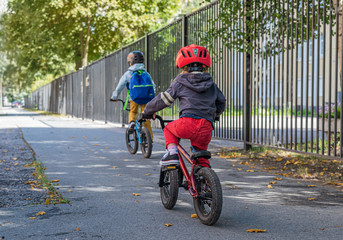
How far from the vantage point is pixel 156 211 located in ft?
13.9

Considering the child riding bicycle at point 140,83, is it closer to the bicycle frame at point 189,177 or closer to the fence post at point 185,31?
the fence post at point 185,31

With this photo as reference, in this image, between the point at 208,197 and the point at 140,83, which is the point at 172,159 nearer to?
the point at 208,197

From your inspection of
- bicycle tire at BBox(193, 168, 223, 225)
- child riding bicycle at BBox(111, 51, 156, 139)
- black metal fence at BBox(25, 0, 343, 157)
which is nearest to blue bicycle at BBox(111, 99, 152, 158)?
child riding bicycle at BBox(111, 51, 156, 139)

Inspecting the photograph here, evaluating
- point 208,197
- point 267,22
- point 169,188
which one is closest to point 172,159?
point 169,188

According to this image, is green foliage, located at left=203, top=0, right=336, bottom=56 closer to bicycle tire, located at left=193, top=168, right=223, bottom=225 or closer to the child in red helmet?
the child in red helmet

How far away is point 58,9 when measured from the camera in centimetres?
2691

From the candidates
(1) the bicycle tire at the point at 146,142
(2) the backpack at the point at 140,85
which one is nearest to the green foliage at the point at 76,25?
(2) the backpack at the point at 140,85

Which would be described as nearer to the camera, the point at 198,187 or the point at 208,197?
the point at 208,197

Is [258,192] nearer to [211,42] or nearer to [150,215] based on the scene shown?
[150,215]

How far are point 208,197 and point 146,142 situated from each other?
419 cm

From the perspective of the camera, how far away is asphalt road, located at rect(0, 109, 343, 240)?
139 inches

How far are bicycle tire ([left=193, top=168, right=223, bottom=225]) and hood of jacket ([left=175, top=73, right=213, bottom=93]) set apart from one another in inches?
27.6

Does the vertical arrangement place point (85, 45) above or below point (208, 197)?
above

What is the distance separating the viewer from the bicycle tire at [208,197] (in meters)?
3.57
